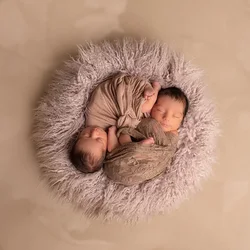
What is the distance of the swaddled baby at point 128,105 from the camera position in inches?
52.5

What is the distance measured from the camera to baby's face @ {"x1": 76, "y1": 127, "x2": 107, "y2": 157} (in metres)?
1.28

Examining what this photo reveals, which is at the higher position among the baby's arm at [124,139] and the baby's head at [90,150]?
the baby's arm at [124,139]

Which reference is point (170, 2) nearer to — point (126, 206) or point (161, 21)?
point (161, 21)

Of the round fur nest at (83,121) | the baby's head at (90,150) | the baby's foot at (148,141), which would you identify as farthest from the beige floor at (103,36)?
the baby's foot at (148,141)

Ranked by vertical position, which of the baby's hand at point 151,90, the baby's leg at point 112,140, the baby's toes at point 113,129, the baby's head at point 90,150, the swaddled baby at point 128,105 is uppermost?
the baby's hand at point 151,90

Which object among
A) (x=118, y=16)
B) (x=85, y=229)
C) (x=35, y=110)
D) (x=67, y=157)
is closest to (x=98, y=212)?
(x=85, y=229)

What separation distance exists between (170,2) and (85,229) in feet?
2.38

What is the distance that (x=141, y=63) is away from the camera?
4.51ft

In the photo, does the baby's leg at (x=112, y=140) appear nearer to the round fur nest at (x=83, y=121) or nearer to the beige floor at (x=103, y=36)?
the round fur nest at (x=83, y=121)

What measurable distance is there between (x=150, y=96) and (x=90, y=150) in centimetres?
22

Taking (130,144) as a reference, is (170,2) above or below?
above

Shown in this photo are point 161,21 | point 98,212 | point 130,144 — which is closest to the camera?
point 130,144

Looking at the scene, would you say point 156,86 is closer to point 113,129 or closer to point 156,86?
point 156,86

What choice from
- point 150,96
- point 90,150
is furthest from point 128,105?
point 90,150
